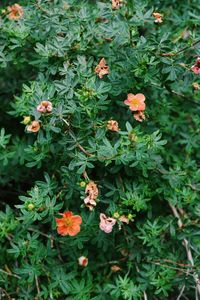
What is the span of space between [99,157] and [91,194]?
0.55ft

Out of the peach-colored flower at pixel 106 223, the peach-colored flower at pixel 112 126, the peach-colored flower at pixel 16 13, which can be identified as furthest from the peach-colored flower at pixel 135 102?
the peach-colored flower at pixel 16 13

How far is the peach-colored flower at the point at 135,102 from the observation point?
2.44 meters

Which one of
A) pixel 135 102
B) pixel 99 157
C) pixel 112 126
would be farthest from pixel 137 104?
pixel 99 157

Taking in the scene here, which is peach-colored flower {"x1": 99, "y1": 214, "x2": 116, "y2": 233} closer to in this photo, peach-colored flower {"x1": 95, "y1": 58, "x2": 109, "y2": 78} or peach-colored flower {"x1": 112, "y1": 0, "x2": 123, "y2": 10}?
peach-colored flower {"x1": 95, "y1": 58, "x2": 109, "y2": 78}

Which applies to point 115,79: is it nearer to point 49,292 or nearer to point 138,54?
point 138,54

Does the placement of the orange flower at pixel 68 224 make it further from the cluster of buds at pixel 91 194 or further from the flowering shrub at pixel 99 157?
the cluster of buds at pixel 91 194

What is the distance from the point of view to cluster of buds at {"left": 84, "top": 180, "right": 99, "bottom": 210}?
2275 mm

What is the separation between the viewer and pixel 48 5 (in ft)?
8.95

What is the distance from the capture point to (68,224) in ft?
7.91

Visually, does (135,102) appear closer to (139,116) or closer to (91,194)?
(139,116)

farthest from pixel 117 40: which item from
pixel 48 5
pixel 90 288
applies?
pixel 90 288

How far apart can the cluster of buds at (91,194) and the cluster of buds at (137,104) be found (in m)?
0.39

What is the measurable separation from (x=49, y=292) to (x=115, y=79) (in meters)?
1.09

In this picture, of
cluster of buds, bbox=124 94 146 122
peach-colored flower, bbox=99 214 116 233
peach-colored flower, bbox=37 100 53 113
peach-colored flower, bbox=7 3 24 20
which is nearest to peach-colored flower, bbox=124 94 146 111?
cluster of buds, bbox=124 94 146 122
